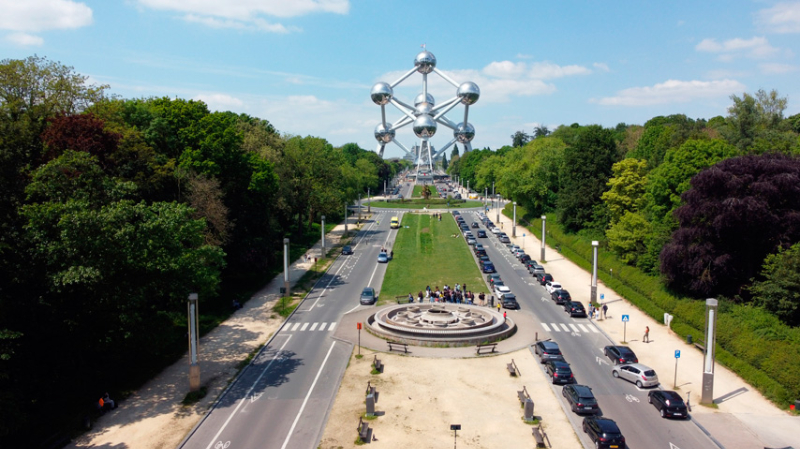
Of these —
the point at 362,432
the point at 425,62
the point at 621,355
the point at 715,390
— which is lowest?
the point at 715,390

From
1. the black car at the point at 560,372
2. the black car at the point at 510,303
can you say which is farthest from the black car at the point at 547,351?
the black car at the point at 510,303

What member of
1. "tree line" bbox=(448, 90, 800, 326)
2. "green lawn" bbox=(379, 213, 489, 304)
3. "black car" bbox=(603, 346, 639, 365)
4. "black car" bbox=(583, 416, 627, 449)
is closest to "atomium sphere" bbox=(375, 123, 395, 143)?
"green lawn" bbox=(379, 213, 489, 304)

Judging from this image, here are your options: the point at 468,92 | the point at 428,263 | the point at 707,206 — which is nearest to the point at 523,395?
the point at 707,206

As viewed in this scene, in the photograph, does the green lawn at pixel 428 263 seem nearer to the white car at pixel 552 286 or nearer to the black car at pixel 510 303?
the white car at pixel 552 286

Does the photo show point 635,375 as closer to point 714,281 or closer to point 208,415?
point 714,281

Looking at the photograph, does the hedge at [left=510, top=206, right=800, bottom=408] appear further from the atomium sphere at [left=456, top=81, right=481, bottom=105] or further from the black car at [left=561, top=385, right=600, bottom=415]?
the atomium sphere at [left=456, top=81, right=481, bottom=105]

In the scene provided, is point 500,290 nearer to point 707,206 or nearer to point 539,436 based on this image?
point 707,206
